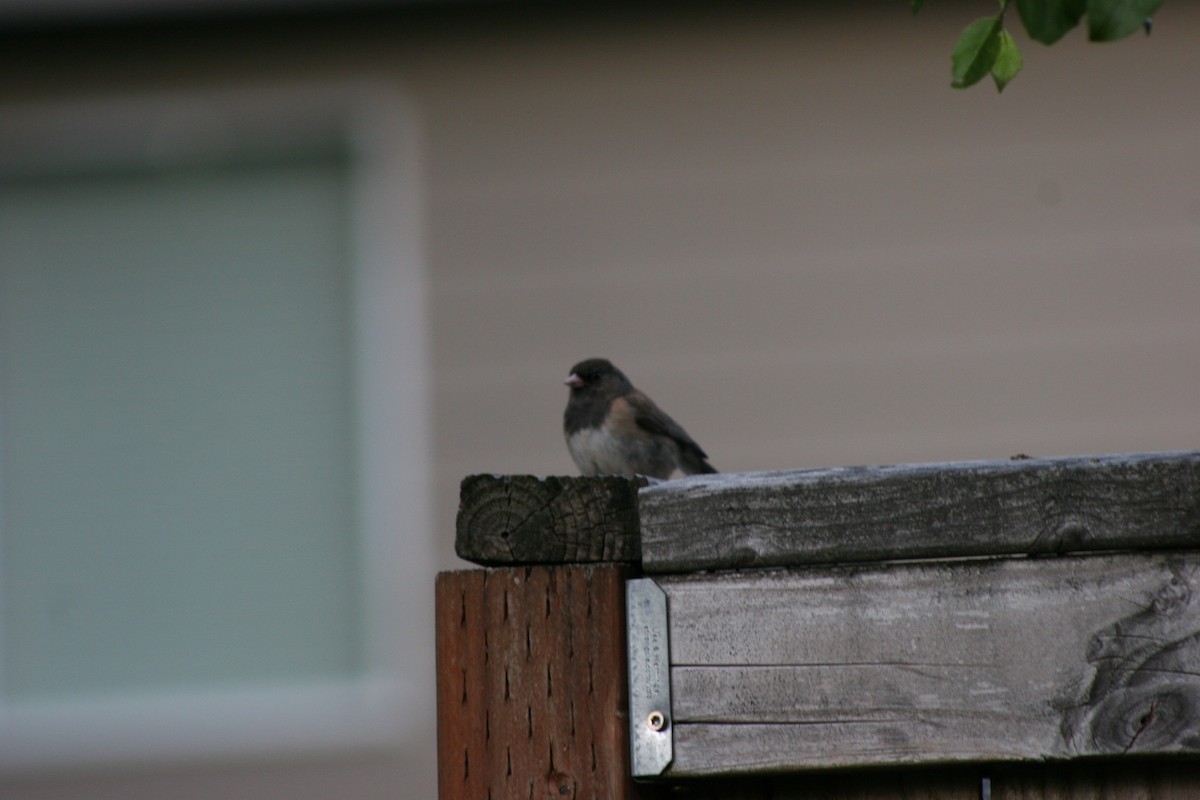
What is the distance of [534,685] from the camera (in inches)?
53.5

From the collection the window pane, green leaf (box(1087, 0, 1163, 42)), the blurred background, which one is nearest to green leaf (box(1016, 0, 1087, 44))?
green leaf (box(1087, 0, 1163, 42))

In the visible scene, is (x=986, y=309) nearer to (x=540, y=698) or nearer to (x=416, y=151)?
(x=416, y=151)

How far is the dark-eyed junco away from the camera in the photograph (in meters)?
4.38

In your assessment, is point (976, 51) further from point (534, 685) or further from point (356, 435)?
point (356, 435)

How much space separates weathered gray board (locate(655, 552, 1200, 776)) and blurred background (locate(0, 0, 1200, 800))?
3.01m

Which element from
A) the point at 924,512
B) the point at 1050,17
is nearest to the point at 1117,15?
the point at 1050,17

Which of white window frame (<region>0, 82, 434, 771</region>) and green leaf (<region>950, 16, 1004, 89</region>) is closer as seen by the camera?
green leaf (<region>950, 16, 1004, 89</region>)

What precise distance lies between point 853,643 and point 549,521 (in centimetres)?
28

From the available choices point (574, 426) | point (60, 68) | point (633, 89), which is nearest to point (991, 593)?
point (574, 426)

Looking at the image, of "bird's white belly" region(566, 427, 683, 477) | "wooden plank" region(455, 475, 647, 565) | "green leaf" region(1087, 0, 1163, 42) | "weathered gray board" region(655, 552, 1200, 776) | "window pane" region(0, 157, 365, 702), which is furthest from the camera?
"window pane" region(0, 157, 365, 702)

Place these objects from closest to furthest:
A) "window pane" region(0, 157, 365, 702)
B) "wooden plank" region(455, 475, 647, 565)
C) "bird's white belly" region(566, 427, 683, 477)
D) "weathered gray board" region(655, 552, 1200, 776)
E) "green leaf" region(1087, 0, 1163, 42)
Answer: "green leaf" region(1087, 0, 1163, 42)
"weathered gray board" region(655, 552, 1200, 776)
"wooden plank" region(455, 475, 647, 565)
"bird's white belly" region(566, 427, 683, 477)
"window pane" region(0, 157, 365, 702)

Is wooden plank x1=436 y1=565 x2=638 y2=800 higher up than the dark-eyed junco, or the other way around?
the dark-eyed junco

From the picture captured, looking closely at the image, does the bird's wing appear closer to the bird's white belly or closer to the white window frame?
the bird's white belly

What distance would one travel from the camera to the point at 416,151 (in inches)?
182
